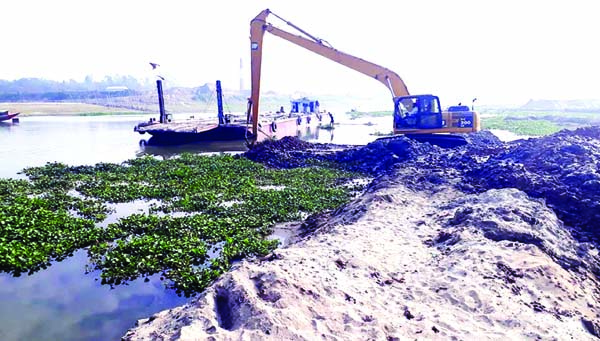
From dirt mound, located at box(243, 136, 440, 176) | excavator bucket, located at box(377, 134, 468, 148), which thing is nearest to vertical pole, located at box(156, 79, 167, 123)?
dirt mound, located at box(243, 136, 440, 176)

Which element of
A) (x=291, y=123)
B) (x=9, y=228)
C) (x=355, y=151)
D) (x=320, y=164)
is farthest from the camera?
(x=291, y=123)

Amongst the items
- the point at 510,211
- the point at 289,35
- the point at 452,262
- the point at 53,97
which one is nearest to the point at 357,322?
the point at 452,262

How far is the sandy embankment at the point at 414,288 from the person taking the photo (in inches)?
184

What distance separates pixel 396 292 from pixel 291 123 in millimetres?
34039

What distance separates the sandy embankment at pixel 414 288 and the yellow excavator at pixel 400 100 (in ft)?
40.9

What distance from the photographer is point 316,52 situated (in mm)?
22250

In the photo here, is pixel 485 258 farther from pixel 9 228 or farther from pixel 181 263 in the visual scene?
pixel 9 228

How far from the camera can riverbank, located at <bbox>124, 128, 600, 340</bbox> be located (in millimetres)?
4715

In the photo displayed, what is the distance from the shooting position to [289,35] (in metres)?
21.7

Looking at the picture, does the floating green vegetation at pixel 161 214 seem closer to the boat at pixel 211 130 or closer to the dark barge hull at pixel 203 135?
the boat at pixel 211 130

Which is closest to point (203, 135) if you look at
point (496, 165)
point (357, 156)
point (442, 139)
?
point (357, 156)

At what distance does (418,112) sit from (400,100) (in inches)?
46.5

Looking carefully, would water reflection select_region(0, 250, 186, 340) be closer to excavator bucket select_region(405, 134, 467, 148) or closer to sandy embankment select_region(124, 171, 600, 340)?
sandy embankment select_region(124, 171, 600, 340)

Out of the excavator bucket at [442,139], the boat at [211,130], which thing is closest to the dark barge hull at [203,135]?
the boat at [211,130]
